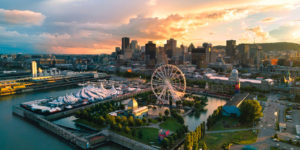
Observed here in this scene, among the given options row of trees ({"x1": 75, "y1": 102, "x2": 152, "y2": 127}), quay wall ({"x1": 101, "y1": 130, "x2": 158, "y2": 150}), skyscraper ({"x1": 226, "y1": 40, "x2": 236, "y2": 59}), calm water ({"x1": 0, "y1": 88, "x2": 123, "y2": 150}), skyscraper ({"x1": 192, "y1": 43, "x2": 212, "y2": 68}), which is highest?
skyscraper ({"x1": 226, "y1": 40, "x2": 236, "y2": 59})

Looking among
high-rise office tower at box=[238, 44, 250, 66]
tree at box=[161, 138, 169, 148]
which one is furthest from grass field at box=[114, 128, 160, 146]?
high-rise office tower at box=[238, 44, 250, 66]

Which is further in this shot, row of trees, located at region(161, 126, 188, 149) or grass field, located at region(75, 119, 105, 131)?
grass field, located at region(75, 119, 105, 131)

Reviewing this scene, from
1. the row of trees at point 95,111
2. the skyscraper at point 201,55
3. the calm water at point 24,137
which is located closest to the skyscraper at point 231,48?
the skyscraper at point 201,55

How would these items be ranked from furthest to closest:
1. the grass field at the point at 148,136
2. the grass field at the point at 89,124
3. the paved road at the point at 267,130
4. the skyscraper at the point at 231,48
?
the skyscraper at the point at 231,48 → the grass field at the point at 89,124 → the grass field at the point at 148,136 → the paved road at the point at 267,130

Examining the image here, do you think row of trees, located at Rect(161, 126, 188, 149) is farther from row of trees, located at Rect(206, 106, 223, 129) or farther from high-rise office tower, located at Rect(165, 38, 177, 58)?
high-rise office tower, located at Rect(165, 38, 177, 58)

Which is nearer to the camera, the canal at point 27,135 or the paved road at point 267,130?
the paved road at point 267,130

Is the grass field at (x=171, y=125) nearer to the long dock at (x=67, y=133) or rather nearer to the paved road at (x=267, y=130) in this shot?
the long dock at (x=67, y=133)

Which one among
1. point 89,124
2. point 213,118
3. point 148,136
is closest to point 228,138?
point 213,118
